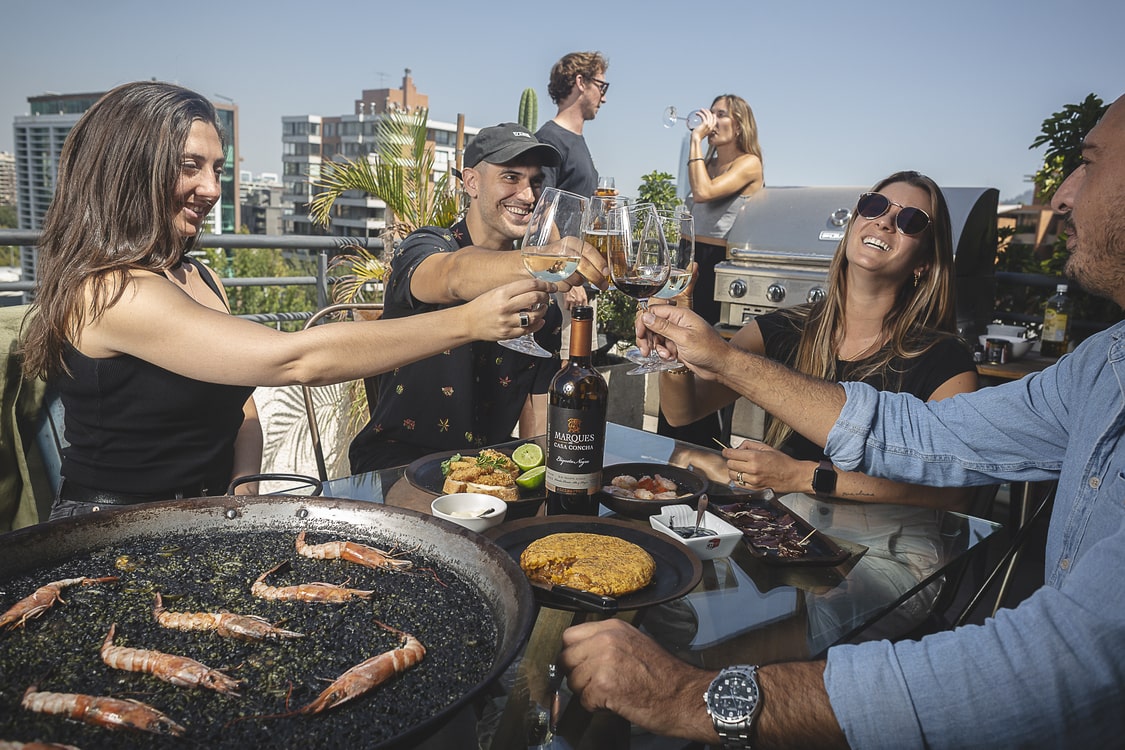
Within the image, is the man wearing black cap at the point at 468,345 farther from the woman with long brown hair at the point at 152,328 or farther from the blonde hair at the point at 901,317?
the blonde hair at the point at 901,317

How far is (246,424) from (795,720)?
2.00m

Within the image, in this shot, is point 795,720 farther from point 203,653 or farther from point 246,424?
point 246,424

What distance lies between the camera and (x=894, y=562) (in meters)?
1.69

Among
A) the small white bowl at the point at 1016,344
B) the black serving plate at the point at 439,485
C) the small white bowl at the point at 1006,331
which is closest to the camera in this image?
the black serving plate at the point at 439,485

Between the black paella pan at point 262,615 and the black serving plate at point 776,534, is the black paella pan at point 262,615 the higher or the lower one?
the higher one

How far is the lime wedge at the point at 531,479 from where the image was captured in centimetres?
179

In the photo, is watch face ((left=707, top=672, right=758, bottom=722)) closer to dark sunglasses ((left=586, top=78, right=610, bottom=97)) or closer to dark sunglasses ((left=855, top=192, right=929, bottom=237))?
dark sunglasses ((left=855, top=192, right=929, bottom=237))

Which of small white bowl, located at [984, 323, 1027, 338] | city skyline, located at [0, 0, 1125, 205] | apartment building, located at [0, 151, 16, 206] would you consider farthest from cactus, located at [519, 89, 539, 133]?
apartment building, located at [0, 151, 16, 206]

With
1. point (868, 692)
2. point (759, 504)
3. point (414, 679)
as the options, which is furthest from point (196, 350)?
point (868, 692)

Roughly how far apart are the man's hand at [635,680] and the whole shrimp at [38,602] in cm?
71

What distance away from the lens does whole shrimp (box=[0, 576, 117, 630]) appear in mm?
946

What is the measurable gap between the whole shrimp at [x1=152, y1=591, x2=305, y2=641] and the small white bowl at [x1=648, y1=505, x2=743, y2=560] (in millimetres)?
783

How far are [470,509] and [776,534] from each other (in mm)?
696


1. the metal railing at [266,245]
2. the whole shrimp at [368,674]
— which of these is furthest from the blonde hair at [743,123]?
the whole shrimp at [368,674]
